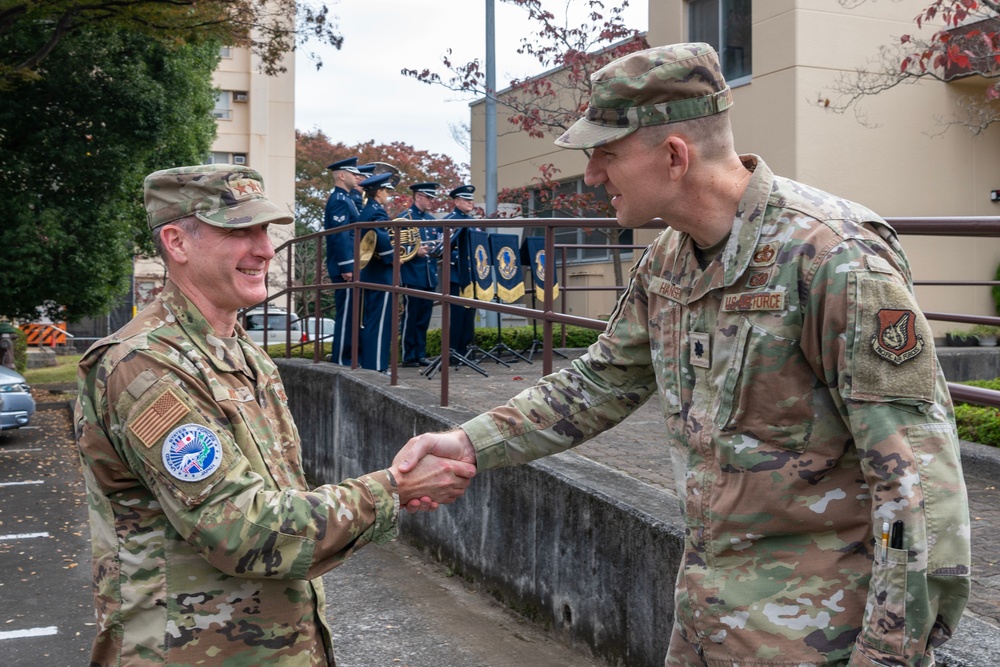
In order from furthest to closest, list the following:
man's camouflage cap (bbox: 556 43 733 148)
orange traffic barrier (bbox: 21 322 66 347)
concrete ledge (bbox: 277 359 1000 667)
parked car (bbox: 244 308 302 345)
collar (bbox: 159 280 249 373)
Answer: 1. orange traffic barrier (bbox: 21 322 66 347)
2. parked car (bbox: 244 308 302 345)
3. concrete ledge (bbox: 277 359 1000 667)
4. collar (bbox: 159 280 249 373)
5. man's camouflage cap (bbox: 556 43 733 148)

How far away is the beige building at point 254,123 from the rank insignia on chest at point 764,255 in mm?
43846

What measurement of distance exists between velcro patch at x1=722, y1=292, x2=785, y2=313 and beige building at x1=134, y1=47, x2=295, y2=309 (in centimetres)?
4383

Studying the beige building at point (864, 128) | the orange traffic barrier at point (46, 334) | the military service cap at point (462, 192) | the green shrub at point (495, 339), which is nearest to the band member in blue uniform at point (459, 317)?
the green shrub at point (495, 339)

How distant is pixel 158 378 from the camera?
217cm

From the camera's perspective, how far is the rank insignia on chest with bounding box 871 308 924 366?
5.76 feet

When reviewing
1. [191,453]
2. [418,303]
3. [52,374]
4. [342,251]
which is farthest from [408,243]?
[52,374]

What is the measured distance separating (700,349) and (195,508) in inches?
42.1

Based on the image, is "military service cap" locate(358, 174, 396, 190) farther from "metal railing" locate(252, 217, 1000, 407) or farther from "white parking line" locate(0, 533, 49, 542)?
"white parking line" locate(0, 533, 49, 542)

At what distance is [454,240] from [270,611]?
28.6 ft

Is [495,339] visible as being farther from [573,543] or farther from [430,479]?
[430,479]

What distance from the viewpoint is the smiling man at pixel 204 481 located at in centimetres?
213

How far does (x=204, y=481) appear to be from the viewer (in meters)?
2.11

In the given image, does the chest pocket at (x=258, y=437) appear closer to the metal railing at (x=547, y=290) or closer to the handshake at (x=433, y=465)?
the handshake at (x=433, y=465)

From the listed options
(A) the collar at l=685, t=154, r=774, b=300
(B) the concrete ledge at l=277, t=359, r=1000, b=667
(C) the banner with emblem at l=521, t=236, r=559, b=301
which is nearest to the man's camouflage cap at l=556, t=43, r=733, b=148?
(A) the collar at l=685, t=154, r=774, b=300
